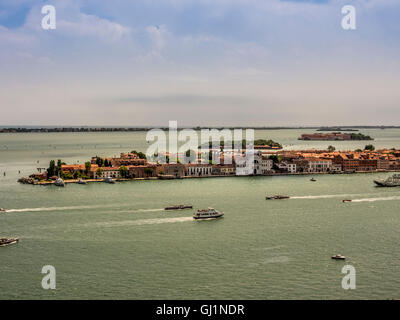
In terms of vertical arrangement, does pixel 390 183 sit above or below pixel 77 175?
below

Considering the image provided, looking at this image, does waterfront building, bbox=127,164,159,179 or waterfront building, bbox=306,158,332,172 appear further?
waterfront building, bbox=306,158,332,172

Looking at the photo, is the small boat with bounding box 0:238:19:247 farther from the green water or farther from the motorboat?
the motorboat

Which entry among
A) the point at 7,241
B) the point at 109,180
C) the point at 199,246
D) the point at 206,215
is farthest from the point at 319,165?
the point at 7,241

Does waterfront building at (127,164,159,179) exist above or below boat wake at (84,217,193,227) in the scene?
above

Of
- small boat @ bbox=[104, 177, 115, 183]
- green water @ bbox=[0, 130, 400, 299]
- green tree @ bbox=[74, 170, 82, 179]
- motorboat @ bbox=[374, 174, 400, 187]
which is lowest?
green water @ bbox=[0, 130, 400, 299]

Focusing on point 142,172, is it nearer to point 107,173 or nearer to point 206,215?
point 107,173

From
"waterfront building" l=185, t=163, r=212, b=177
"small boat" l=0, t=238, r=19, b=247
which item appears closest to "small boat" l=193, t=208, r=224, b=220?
"small boat" l=0, t=238, r=19, b=247
